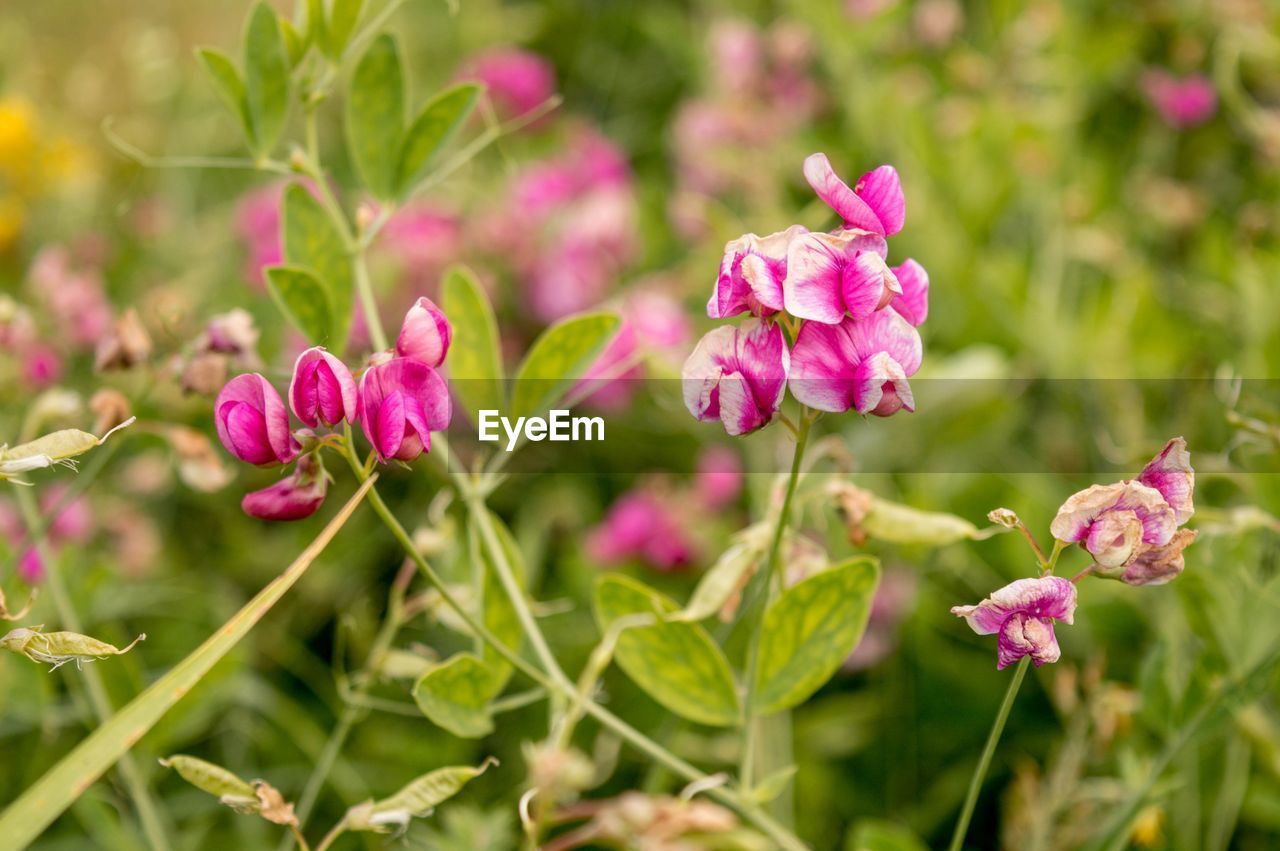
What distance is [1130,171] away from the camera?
1.39m

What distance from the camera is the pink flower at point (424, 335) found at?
0.42 m

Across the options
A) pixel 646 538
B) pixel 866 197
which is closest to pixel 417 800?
pixel 866 197

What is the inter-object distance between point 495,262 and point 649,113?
20.9 inches

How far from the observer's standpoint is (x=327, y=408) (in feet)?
1.35

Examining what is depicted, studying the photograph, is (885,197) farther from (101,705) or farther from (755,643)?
(101,705)

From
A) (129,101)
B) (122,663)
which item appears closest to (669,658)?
(122,663)

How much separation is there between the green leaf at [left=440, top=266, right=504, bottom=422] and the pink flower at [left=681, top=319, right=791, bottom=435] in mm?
193

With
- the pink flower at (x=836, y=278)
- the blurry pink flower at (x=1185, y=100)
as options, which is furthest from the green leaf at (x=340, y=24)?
the blurry pink flower at (x=1185, y=100)

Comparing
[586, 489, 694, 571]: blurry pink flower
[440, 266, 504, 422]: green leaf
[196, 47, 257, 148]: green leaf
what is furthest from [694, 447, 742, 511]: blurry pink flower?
[196, 47, 257, 148]: green leaf

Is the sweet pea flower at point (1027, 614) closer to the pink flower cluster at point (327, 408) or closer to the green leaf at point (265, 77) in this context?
the pink flower cluster at point (327, 408)

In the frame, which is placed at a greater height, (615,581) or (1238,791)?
(615,581)

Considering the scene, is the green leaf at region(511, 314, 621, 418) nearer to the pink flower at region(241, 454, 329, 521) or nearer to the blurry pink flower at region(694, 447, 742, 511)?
the pink flower at region(241, 454, 329, 521)

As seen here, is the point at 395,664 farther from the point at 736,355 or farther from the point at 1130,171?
the point at 1130,171

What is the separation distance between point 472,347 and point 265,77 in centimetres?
16
